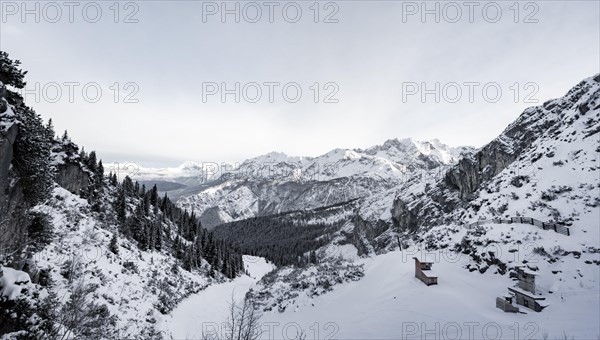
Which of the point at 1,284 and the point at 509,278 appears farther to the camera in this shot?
the point at 509,278

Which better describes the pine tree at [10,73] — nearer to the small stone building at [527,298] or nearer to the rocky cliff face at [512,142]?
the small stone building at [527,298]

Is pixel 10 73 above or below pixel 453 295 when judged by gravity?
above

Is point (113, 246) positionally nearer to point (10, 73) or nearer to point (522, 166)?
point (10, 73)

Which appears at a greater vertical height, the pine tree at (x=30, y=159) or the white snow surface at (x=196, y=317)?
the pine tree at (x=30, y=159)

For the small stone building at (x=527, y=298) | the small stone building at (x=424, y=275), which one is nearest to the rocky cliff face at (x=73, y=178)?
the small stone building at (x=424, y=275)

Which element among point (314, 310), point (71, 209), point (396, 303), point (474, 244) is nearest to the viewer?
point (396, 303)

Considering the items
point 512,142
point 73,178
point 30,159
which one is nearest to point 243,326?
point 30,159

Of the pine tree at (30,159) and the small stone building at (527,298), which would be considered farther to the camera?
the pine tree at (30,159)

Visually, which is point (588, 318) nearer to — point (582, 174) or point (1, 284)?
point (582, 174)

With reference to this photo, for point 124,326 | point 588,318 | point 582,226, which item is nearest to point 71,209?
point 124,326

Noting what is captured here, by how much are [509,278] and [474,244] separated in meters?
4.07

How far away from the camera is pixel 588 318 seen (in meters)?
11.4

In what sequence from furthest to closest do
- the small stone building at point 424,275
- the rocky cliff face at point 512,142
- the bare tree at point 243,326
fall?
the rocky cliff face at point 512,142
the small stone building at point 424,275
the bare tree at point 243,326

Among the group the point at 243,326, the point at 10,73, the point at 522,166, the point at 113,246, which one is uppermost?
the point at 10,73
